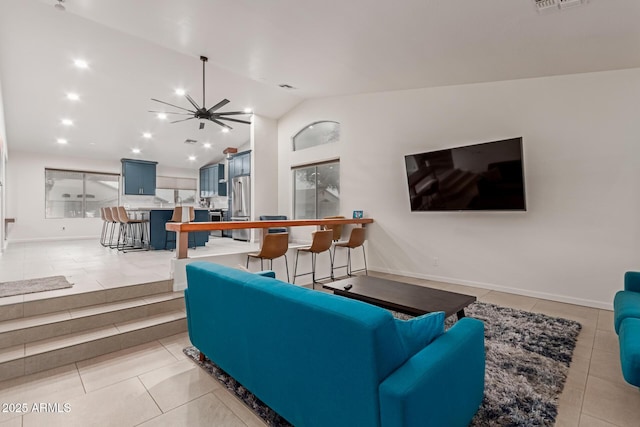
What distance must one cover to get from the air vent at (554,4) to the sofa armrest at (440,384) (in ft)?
8.48

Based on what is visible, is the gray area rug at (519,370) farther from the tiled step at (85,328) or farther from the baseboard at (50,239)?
the baseboard at (50,239)

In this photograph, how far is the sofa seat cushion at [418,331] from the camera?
1.26 m

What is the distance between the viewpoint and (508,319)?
310 centimetres

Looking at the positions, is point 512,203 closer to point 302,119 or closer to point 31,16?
point 302,119

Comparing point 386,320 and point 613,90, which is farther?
point 613,90

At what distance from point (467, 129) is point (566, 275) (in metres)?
2.35

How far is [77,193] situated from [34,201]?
99 cm

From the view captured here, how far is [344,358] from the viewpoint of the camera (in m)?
1.16

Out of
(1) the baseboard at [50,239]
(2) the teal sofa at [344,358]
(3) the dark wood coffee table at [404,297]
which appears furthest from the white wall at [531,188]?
(1) the baseboard at [50,239]

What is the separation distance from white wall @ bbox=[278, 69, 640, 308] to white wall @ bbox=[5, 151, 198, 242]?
8.40 meters

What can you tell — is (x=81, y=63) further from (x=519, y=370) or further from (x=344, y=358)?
(x=519, y=370)

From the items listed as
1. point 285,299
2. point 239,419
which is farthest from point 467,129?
point 239,419

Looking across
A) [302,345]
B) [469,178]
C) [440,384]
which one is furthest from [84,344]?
[469,178]

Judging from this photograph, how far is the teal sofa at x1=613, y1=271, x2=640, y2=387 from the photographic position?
152 centimetres
